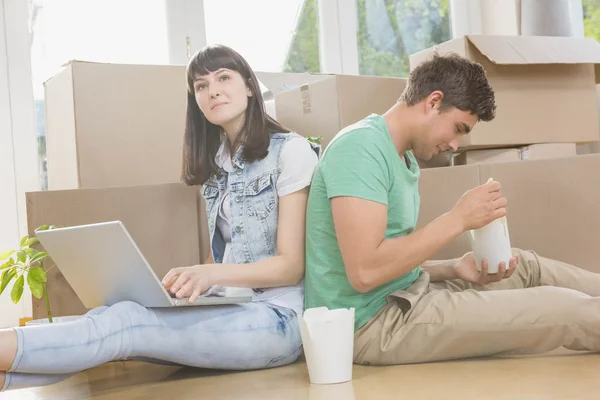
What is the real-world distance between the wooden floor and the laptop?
0.15 m

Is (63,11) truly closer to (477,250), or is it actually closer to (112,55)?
(112,55)

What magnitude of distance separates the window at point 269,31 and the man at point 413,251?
1.71 metres

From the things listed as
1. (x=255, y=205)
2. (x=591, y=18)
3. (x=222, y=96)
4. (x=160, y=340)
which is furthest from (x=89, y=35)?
(x=591, y=18)

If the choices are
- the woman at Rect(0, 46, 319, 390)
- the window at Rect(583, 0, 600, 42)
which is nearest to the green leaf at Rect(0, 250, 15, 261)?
the woman at Rect(0, 46, 319, 390)

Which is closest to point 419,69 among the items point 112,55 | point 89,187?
point 89,187

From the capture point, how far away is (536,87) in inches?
73.6

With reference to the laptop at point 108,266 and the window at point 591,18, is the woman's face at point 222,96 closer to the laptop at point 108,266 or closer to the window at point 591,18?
the laptop at point 108,266

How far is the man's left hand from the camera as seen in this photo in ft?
4.72

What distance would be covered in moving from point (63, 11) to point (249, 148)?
5.23ft

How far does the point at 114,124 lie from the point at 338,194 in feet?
2.64

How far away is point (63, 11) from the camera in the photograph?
9.30ft

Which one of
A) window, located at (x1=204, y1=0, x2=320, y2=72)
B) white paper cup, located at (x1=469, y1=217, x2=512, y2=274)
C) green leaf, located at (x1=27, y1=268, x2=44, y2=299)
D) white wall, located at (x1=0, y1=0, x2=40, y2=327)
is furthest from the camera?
window, located at (x1=204, y1=0, x2=320, y2=72)

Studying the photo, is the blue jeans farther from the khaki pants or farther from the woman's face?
the woman's face

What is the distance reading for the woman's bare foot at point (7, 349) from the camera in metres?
1.17
